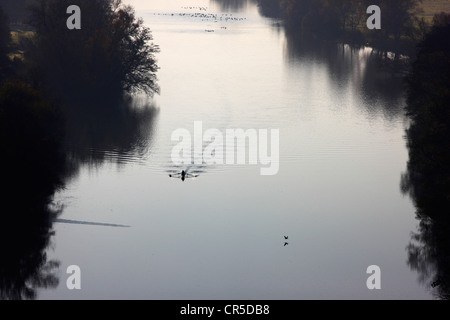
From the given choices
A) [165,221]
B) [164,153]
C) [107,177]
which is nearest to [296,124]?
[164,153]

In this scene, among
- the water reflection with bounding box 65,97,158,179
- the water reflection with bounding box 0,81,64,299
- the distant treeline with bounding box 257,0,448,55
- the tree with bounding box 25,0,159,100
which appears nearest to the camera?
the water reflection with bounding box 0,81,64,299

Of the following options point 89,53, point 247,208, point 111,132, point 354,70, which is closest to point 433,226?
point 247,208

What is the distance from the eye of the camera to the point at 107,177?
249 feet

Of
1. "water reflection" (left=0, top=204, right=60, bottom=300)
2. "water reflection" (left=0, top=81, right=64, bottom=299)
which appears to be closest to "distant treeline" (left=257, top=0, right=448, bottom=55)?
"water reflection" (left=0, top=81, right=64, bottom=299)

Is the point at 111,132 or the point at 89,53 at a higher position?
the point at 89,53

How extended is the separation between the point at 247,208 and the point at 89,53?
4762 centimetres

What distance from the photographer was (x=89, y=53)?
350 ft

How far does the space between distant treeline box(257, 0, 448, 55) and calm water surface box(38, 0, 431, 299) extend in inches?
1688

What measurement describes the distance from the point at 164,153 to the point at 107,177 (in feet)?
32.1

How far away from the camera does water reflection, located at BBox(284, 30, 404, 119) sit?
372ft

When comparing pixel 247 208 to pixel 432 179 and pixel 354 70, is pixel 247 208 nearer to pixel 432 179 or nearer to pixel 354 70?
pixel 432 179

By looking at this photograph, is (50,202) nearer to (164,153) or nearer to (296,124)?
(164,153)

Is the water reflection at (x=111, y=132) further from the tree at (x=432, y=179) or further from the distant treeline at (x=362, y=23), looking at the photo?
the distant treeline at (x=362, y=23)

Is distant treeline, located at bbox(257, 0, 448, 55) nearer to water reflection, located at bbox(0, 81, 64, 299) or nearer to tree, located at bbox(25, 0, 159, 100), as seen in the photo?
tree, located at bbox(25, 0, 159, 100)
